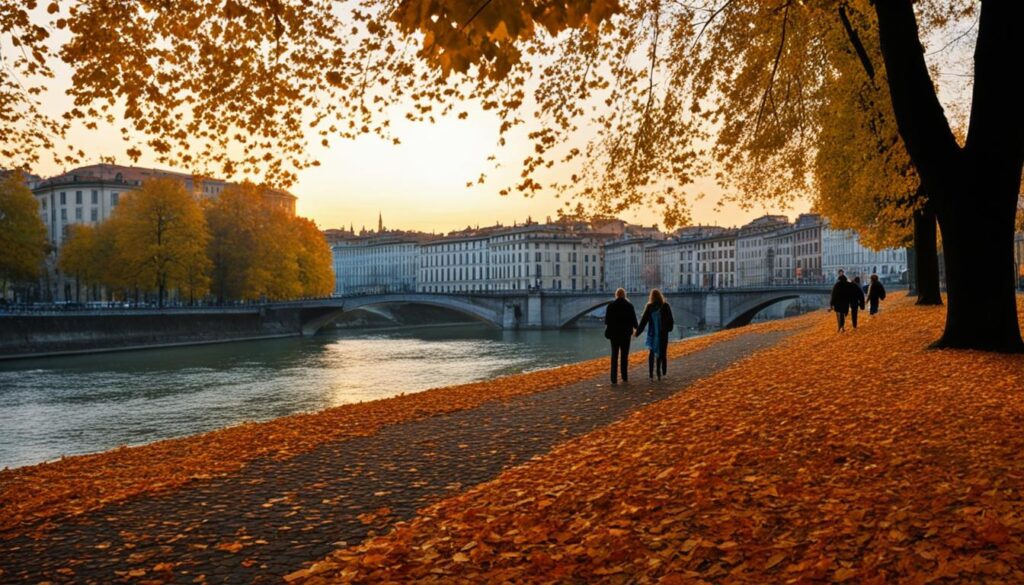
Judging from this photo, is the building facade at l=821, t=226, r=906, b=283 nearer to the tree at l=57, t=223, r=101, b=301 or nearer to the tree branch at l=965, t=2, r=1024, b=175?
the tree at l=57, t=223, r=101, b=301

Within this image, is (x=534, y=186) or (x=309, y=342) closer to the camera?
(x=534, y=186)

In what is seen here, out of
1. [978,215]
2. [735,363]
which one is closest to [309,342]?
[735,363]

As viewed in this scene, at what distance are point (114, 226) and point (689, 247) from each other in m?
109

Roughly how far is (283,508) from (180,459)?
3491mm

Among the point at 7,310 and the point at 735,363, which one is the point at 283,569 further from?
the point at 7,310

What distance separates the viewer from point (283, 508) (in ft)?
22.3

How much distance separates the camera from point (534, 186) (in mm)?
12789

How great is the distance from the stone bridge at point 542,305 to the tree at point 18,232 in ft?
72.8

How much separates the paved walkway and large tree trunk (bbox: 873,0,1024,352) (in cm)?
574

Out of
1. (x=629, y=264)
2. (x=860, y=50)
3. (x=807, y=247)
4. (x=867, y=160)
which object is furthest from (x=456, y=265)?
(x=860, y=50)

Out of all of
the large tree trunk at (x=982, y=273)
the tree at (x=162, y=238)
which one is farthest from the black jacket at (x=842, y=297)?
the tree at (x=162, y=238)

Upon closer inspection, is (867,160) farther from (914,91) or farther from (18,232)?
(18,232)

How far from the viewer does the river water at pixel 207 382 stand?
75.8 feet

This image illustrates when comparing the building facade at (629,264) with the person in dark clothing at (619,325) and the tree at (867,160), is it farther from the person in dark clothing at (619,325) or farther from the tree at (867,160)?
the person in dark clothing at (619,325)
